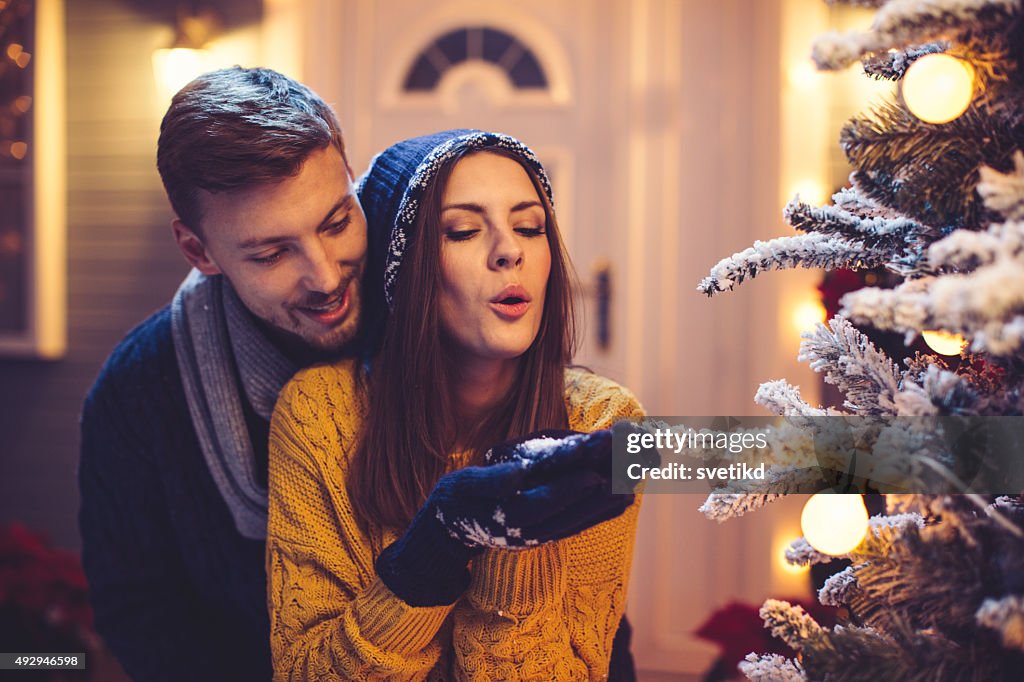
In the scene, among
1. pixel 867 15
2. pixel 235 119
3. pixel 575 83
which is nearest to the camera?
pixel 235 119

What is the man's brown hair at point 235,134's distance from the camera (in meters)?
0.98

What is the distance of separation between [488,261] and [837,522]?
1.65 ft

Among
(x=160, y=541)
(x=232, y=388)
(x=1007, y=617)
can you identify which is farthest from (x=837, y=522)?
(x=160, y=541)

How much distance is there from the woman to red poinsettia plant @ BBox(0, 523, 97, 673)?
1407mm

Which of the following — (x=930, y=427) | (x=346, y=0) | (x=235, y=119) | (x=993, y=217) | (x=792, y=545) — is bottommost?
(x=792, y=545)

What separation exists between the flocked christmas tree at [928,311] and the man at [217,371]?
547mm

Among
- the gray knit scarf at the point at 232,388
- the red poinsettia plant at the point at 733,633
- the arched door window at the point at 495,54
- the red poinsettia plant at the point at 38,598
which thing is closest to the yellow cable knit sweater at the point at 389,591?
the gray knit scarf at the point at 232,388

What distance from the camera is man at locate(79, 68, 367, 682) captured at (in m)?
1.00

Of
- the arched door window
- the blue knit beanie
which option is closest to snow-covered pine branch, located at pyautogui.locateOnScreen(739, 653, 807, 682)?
the blue knit beanie

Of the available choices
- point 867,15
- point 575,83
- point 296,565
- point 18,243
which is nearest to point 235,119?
point 296,565

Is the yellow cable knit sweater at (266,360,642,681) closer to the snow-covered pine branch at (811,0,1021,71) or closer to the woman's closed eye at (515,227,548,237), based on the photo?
the woman's closed eye at (515,227,548,237)

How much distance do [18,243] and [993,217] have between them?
3.02 metres

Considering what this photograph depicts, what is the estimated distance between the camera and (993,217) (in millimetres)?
580

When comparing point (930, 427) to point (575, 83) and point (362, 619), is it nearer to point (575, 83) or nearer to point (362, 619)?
point (362, 619)
